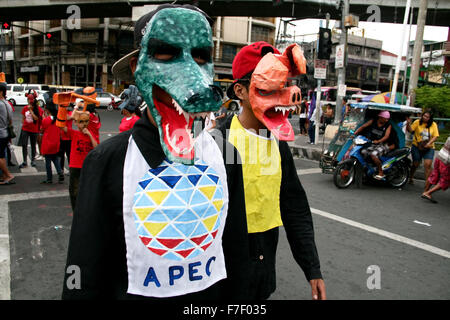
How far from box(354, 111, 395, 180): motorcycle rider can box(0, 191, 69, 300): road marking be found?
6.06 metres

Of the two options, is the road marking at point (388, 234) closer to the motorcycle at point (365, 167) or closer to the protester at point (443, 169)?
the motorcycle at point (365, 167)

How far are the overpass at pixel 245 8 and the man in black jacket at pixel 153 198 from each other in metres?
20.8

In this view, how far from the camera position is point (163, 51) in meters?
1.13

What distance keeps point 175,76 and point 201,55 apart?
0.51 ft

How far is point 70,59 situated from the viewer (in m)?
39.8

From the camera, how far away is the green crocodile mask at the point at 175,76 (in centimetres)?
106

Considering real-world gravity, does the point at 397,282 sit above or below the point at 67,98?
below

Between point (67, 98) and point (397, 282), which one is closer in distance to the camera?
point (397, 282)

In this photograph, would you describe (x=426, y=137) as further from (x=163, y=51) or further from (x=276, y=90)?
(x=163, y=51)

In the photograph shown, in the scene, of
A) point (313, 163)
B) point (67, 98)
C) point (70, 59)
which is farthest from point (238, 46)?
point (67, 98)

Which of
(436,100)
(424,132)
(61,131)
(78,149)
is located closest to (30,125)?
(61,131)

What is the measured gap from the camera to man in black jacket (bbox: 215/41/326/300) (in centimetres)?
180
